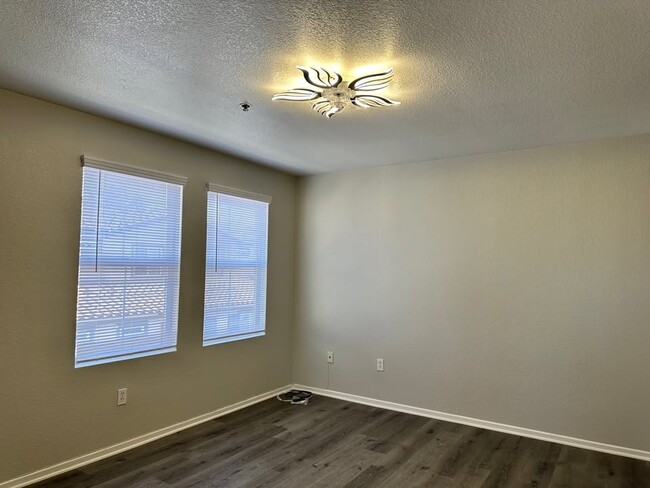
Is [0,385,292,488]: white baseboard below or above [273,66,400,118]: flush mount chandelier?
below

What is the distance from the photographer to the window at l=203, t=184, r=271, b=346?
12.9 feet

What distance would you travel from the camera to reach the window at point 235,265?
3941mm

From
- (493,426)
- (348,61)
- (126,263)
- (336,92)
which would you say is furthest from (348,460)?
(348,61)

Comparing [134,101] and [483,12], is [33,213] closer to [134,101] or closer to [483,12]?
[134,101]

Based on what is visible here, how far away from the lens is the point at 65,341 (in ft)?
9.48

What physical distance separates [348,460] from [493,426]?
1413 millimetres

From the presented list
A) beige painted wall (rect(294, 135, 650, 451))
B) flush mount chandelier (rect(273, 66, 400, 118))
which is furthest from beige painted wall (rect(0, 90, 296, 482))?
beige painted wall (rect(294, 135, 650, 451))

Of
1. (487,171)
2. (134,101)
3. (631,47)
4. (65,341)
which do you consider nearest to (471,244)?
(487,171)

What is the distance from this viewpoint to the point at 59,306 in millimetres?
2873

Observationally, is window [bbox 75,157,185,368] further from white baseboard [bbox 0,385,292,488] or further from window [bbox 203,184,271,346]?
white baseboard [bbox 0,385,292,488]

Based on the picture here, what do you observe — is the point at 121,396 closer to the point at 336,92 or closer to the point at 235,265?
the point at 235,265

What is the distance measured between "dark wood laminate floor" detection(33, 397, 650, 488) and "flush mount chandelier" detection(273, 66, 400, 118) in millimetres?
2355

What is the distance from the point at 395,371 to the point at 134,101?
3213mm

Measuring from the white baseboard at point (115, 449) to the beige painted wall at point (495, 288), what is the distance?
1.06 meters
